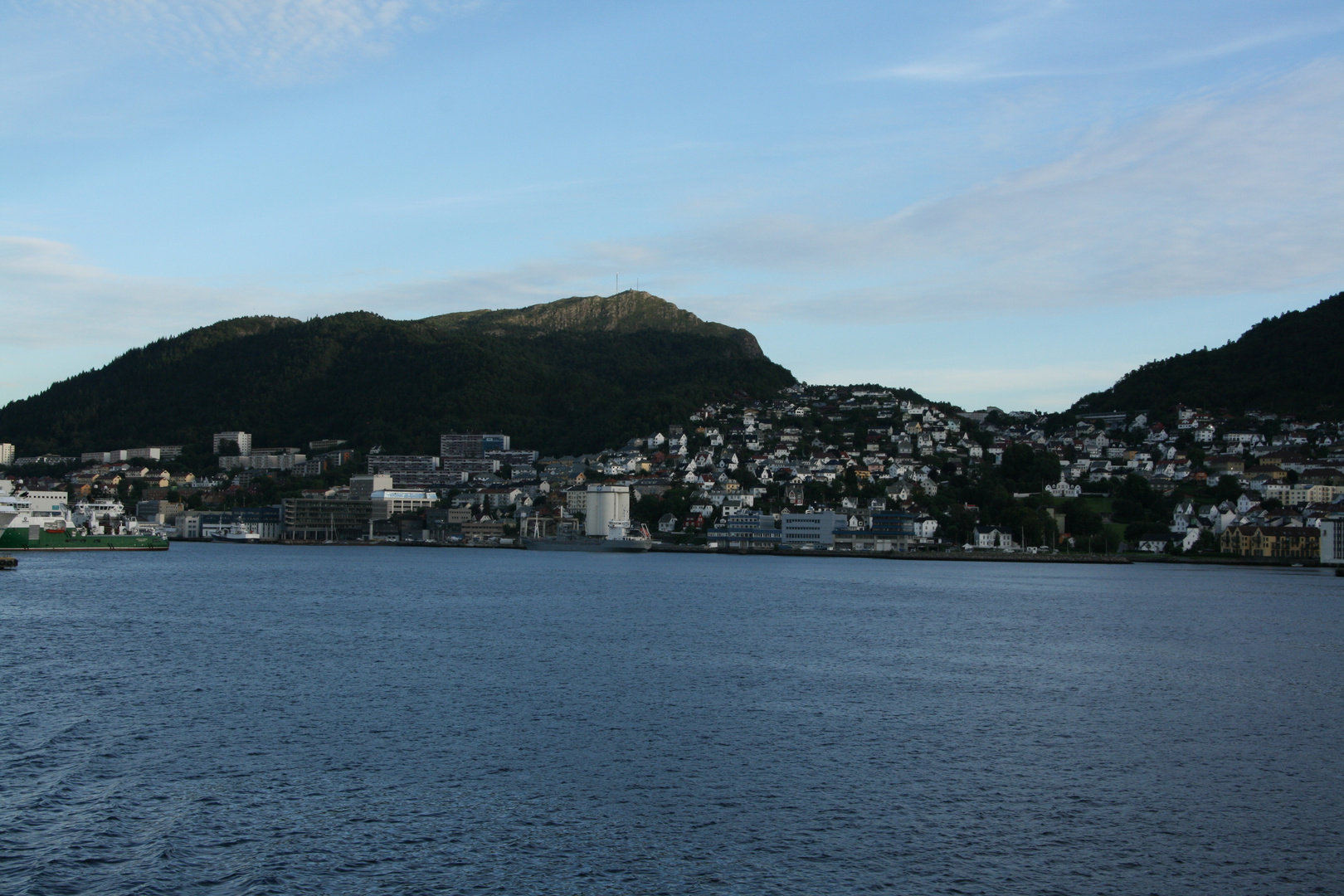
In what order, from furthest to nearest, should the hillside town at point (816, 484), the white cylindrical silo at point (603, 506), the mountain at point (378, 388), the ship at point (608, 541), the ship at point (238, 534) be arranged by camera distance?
the mountain at point (378, 388)
the ship at point (238, 534)
the white cylindrical silo at point (603, 506)
the ship at point (608, 541)
the hillside town at point (816, 484)

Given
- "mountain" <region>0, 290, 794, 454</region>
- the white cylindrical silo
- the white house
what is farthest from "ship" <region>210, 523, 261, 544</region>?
the white house

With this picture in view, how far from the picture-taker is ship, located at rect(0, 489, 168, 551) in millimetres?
64750

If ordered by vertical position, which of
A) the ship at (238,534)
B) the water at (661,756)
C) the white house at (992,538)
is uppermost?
the white house at (992,538)

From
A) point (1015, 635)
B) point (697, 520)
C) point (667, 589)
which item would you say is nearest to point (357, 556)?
point (697, 520)

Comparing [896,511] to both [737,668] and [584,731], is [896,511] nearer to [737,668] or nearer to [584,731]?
[737,668]

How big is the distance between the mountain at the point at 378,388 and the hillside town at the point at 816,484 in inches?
193

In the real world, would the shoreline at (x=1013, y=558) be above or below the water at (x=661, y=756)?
below

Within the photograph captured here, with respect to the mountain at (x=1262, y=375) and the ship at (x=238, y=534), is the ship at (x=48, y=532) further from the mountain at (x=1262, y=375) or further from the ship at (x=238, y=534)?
the mountain at (x=1262, y=375)

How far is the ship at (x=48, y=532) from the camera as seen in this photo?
64750 mm

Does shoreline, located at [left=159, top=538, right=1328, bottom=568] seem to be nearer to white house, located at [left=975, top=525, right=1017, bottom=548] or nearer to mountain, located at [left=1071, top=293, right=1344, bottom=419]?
white house, located at [left=975, top=525, right=1017, bottom=548]

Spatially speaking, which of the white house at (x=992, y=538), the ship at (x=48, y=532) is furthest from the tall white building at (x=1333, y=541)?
the ship at (x=48, y=532)

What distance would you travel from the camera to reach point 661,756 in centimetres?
1400

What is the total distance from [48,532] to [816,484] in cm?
5741

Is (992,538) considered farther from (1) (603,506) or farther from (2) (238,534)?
(2) (238,534)
